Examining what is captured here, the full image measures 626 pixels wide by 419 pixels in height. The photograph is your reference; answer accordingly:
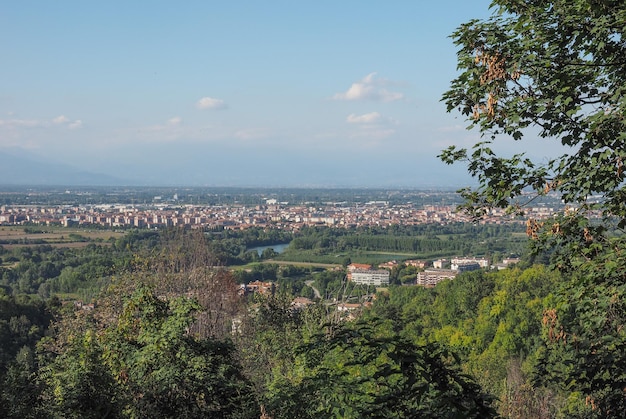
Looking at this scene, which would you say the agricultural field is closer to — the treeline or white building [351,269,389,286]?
the treeline

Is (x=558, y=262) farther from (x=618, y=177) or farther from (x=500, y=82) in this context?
(x=500, y=82)

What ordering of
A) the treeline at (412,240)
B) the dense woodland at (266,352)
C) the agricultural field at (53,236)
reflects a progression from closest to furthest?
the dense woodland at (266,352), the agricultural field at (53,236), the treeline at (412,240)

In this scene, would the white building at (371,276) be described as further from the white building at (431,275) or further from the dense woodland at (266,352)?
the dense woodland at (266,352)

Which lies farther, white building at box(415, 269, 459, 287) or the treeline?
the treeline

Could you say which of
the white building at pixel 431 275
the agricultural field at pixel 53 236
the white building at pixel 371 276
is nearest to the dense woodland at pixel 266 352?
the white building at pixel 371 276

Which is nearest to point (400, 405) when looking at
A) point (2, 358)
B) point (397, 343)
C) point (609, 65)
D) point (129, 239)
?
point (397, 343)

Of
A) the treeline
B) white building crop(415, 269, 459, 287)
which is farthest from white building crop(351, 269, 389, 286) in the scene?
the treeline

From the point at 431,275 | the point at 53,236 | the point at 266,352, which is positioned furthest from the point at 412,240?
the point at 266,352

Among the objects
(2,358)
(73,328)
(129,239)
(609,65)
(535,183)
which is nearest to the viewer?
(609,65)
